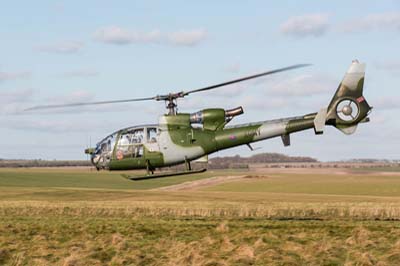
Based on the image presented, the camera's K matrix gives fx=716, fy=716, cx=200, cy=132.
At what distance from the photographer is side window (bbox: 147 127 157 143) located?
30.1 metres

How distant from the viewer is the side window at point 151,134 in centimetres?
3009

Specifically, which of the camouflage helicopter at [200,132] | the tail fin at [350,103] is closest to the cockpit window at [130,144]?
the camouflage helicopter at [200,132]

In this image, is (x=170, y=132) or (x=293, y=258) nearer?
(x=293, y=258)

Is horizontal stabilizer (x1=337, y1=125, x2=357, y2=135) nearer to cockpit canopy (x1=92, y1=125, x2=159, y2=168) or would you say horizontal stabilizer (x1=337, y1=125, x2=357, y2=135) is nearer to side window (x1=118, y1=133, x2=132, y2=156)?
cockpit canopy (x1=92, y1=125, x2=159, y2=168)

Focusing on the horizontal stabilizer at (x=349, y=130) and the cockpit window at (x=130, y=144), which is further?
the cockpit window at (x=130, y=144)

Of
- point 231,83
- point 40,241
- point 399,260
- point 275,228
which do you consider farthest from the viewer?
point 275,228

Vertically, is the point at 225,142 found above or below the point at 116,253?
above

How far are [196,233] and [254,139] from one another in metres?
5.07

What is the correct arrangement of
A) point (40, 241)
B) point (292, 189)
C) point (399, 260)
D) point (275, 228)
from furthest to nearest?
point (292, 189)
point (275, 228)
point (40, 241)
point (399, 260)

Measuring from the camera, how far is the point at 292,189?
344 ft

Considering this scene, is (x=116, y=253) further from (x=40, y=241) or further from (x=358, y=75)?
(x=358, y=75)

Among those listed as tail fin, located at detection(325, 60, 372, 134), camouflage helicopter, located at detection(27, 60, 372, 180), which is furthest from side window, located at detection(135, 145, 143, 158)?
tail fin, located at detection(325, 60, 372, 134)

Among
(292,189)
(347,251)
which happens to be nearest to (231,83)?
(347,251)

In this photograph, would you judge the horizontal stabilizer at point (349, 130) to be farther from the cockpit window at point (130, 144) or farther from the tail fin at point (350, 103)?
the cockpit window at point (130, 144)
